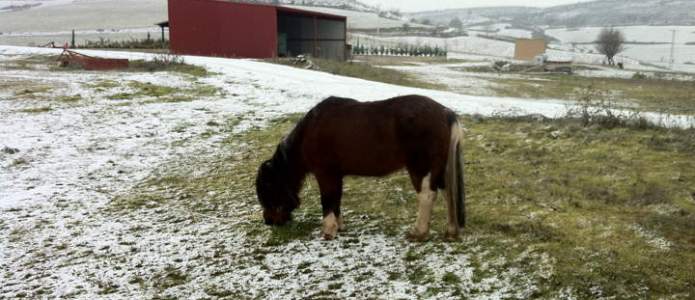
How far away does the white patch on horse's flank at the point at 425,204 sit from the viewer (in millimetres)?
5254

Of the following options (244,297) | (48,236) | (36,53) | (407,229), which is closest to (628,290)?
(407,229)

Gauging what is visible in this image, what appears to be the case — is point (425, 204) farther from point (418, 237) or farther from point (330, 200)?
point (330, 200)

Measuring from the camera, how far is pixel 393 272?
4.85m

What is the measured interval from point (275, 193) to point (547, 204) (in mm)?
3349

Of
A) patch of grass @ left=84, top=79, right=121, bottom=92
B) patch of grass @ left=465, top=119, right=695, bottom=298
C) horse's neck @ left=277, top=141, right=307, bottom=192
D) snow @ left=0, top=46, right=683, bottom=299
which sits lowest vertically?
snow @ left=0, top=46, right=683, bottom=299

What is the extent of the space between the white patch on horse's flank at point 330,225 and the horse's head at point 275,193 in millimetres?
599

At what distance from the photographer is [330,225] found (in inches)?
225

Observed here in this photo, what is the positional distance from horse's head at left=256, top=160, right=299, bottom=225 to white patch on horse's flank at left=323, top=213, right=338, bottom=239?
0.60 metres

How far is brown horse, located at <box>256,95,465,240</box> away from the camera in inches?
205

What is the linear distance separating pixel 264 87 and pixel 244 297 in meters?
12.5

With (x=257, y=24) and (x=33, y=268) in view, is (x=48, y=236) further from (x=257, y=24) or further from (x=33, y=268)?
(x=257, y=24)

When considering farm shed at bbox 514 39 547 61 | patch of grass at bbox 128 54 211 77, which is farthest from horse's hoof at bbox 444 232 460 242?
farm shed at bbox 514 39 547 61

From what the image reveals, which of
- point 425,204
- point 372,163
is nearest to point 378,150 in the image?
point 372,163

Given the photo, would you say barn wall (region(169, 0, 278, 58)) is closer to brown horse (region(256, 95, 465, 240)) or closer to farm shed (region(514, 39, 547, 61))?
brown horse (region(256, 95, 465, 240))
